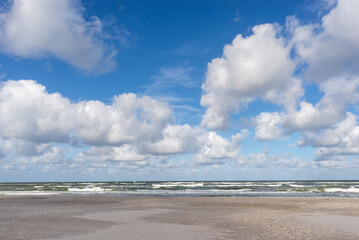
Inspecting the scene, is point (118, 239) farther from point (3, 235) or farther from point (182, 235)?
point (3, 235)

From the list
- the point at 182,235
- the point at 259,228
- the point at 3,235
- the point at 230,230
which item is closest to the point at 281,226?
the point at 259,228

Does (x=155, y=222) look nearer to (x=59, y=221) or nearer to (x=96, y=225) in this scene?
(x=96, y=225)

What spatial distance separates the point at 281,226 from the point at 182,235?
276 inches

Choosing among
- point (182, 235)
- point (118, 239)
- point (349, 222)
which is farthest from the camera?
point (349, 222)

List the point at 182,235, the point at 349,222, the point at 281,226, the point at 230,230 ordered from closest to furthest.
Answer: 1. the point at 182,235
2. the point at 230,230
3. the point at 281,226
4. the point at 349,222

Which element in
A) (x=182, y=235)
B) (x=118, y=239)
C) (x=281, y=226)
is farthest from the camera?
(x=281, y=226)

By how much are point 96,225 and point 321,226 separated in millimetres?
14656

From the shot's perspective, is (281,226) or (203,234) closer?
(203,234)

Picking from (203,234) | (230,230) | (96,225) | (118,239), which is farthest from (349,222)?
(96,225)

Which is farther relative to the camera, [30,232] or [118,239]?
[30,232]

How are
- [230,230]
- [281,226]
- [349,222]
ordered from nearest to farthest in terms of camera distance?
[230,230] → [281,226] → [349,222]

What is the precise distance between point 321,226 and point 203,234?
325 inches

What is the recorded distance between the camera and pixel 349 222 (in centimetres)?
2023

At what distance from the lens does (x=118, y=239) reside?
48.7 feet
